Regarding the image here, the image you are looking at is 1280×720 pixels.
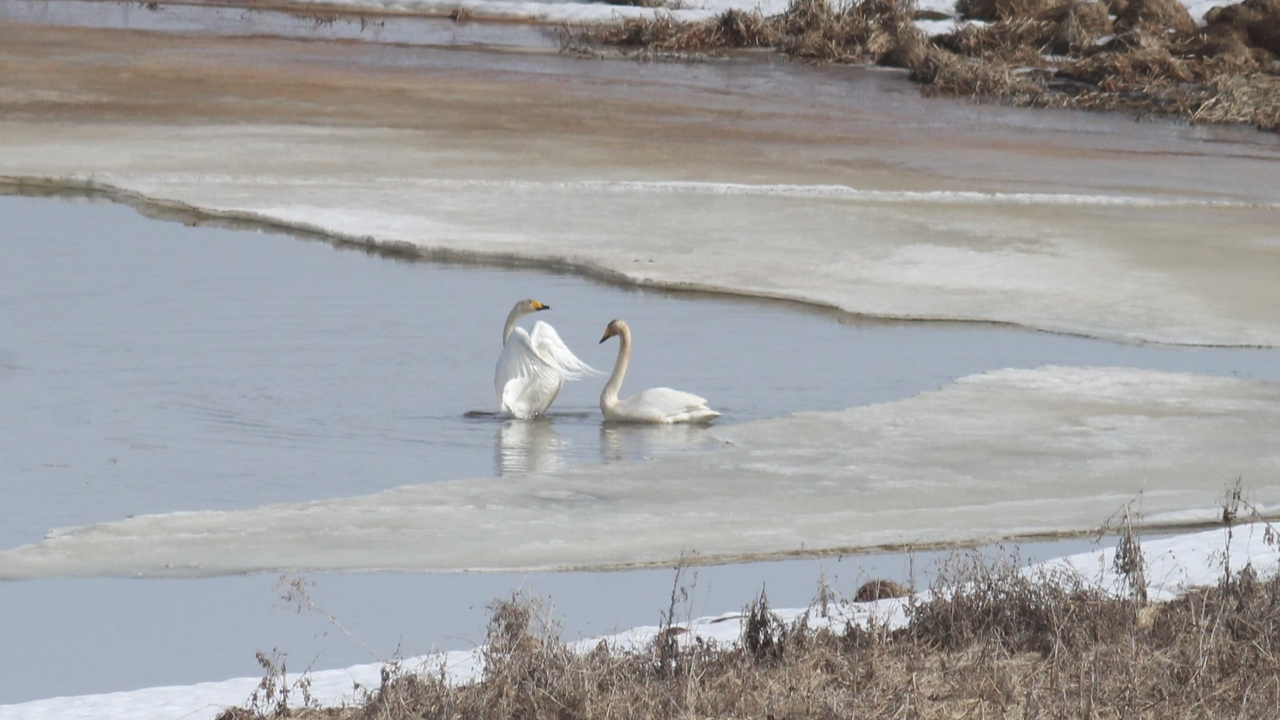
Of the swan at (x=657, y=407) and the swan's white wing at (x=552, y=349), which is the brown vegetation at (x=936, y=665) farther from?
the swan's white wing at (x=552, y=349)

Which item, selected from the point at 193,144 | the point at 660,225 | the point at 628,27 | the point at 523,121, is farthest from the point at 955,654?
the point at 628,27

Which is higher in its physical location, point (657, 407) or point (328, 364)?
point (657, 407)

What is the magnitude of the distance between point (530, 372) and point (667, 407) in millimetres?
715

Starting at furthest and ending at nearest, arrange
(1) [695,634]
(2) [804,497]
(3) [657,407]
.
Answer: (3) [657,407] → (2) [804,497] → (1) [695,634]

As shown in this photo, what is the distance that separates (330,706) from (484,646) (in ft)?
1.51

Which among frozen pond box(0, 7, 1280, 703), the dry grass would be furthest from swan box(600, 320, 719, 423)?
the dry grass

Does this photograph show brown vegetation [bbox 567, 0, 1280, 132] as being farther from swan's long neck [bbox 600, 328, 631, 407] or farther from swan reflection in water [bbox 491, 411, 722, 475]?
swan reflection in water [bbox 491, 411, 722, 475]

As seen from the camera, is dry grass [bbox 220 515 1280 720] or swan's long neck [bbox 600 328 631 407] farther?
swan's long neck [bbox 600 328 631 407]

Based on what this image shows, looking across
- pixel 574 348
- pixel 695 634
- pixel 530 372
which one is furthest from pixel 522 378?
pixel 695 634

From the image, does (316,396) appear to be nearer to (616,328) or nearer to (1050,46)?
(616,328)

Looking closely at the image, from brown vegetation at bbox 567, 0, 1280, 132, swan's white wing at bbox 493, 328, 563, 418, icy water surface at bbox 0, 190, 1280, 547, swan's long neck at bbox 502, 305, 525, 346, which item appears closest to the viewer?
icy water surface at bbox 0, 190, 1280, 547

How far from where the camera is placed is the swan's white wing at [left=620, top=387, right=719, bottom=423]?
31.2 feet

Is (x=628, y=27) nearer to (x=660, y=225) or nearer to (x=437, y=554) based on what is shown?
(x=660, y=225)

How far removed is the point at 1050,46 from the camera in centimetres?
3188
